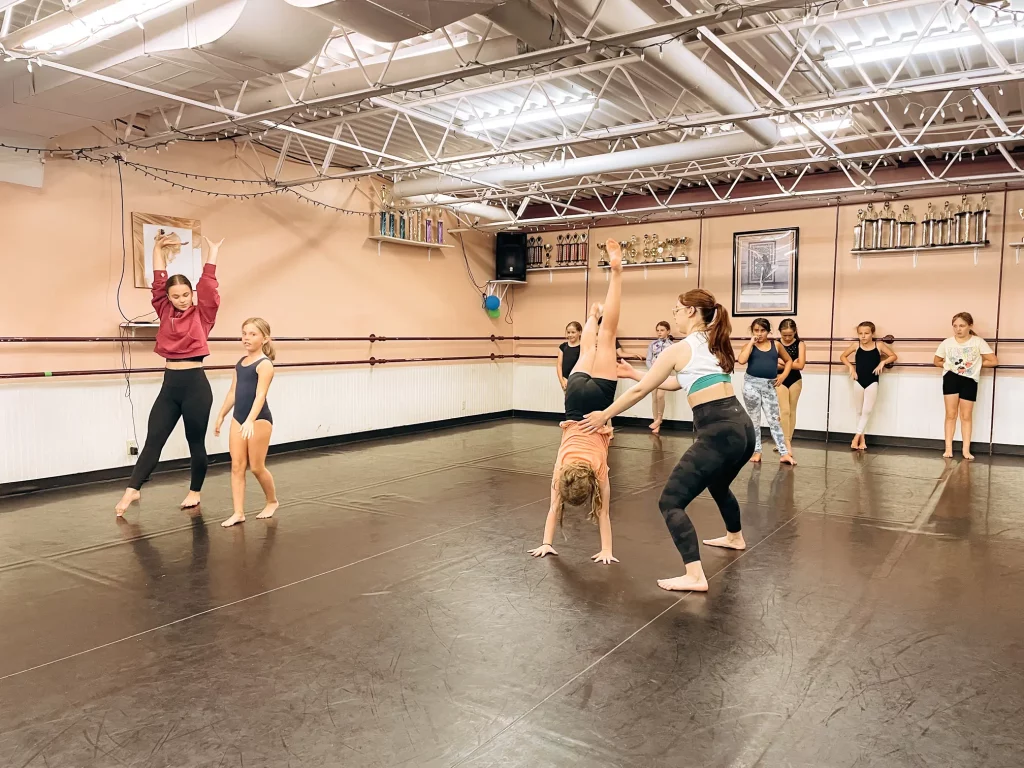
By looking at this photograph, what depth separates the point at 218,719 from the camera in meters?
2.36

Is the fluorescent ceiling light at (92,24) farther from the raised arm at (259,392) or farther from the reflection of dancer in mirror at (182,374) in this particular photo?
the raised arm at (259,392)

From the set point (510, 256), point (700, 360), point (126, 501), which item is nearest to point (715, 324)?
point (700, 360)

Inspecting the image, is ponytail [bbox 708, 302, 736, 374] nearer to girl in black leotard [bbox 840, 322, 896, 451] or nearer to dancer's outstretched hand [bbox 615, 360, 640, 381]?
dancer's outstretched hand [bbox 615, 360, 640, 381]

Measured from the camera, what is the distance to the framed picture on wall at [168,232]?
6.71 meters

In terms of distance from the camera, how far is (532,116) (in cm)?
691

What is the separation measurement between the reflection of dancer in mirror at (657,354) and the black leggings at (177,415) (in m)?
5.83

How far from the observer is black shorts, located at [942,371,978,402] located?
322 inches

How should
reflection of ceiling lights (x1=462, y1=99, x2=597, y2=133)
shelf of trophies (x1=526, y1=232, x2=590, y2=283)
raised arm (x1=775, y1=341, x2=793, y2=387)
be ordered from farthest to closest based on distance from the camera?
shelf of trophies (x1=526, y1=232, x2=590, y2=283) < raised arm (x1=775, y1=341, x2=793, y2=387) < reflection of ceiling lights (x1=462, y1=99, x2=597, y2=133)

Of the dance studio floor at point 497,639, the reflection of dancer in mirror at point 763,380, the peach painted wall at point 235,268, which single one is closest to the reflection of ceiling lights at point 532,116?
the peach painted wall at point 235,268

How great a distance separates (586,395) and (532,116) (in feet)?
13.1

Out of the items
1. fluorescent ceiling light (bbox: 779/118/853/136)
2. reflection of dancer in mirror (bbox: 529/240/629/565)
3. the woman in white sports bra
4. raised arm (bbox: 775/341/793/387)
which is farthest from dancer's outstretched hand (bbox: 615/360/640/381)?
raised arm (bbox: 775/341/793/387)

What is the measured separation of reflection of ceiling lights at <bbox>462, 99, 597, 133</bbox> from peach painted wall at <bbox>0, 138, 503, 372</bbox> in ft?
7.62

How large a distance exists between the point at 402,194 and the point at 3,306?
14.7ft

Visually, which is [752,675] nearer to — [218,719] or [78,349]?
[218,719]
